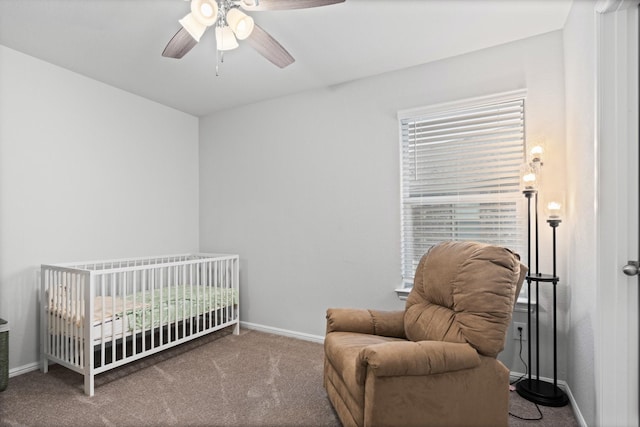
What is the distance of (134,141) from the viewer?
11.3ft

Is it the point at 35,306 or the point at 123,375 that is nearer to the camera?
the point at 123,375

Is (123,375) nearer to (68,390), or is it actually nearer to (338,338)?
(68,390)

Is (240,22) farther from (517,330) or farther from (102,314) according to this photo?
A: (517,330)

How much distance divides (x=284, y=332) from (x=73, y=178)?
2.29 m

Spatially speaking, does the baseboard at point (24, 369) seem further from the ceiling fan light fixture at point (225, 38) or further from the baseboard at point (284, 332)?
the ceiling fan light fixture at point (225, 38)

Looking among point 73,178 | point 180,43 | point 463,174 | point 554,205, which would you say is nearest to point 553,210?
point 554,205

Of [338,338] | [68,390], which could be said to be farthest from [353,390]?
[68,390]

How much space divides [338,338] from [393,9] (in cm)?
198

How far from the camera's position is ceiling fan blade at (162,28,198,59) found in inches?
76.0

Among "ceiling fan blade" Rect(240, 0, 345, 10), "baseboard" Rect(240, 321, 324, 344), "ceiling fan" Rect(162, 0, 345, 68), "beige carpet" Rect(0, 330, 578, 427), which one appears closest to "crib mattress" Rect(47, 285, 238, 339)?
"beige carpet" Rect(0, 330, 578, 427)

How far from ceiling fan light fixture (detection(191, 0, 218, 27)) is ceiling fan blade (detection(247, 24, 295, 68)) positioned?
0.23 m

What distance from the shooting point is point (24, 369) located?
2584 mm

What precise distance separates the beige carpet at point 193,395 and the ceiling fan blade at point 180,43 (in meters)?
2.10

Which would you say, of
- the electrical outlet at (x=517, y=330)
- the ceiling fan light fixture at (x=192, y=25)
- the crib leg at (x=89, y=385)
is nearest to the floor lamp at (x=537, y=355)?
the electrical outlet at (x=517, y=330)
